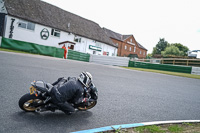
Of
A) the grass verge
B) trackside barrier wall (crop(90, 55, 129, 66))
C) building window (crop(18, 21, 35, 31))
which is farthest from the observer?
trackside barrier wall (crop(90, 55, 129, 66))

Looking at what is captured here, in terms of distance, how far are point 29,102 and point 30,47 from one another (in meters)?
20.9

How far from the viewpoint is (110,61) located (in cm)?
2794

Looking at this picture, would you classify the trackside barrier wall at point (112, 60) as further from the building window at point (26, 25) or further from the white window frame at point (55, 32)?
the building window at point (26, 25)

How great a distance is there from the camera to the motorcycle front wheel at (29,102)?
11.9ft

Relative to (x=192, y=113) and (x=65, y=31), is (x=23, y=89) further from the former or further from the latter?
(x=65, y=31)

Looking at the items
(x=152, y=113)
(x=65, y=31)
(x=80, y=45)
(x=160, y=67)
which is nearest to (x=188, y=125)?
(x=152, y=113)

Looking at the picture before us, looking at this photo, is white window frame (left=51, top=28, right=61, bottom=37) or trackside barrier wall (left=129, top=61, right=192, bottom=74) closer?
trackside barrier wall (left=129, top=61, right=192, bottom=74)

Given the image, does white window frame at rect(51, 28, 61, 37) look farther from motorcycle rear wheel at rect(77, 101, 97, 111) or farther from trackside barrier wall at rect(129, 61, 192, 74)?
motorcycle rear wheel at rect(77, 101, 97, 111)

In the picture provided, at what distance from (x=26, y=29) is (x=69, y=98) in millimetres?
26630

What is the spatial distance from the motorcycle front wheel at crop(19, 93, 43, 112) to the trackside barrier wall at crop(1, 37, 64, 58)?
Result: 2014 cm

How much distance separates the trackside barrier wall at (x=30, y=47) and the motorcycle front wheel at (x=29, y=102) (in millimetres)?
20142

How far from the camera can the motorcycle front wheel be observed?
3617 mm

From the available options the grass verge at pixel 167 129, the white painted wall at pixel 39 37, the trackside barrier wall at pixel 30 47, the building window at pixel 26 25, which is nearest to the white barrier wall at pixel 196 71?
the trackside barrier wall at pixel 30 47

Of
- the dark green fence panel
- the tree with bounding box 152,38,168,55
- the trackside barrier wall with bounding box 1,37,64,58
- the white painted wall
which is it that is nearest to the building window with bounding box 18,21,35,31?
the white painted wall
